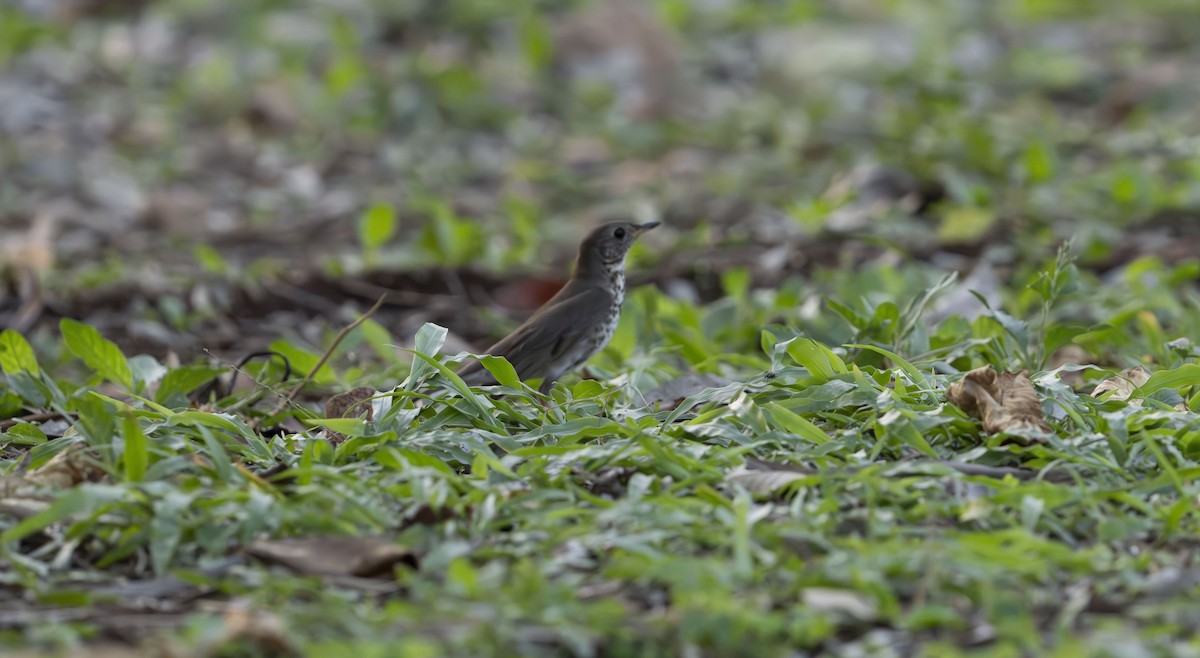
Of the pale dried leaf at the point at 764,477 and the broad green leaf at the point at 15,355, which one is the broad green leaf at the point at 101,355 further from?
the pale dried leaf at the point at 764,477

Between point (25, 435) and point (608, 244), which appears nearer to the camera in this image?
point (25, 435)

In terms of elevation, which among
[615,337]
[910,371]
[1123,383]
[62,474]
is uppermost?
[62,474]

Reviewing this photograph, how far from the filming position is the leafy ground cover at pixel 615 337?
314 centimetres

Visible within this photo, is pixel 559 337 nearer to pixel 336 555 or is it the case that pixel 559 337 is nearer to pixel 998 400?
Result: pixel 998 400

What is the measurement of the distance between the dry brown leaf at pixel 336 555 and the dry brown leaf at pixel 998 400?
1468 millimetres

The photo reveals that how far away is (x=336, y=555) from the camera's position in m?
3.33

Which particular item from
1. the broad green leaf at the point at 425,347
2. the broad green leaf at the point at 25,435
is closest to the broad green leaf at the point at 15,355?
the broad green leaf at the point at 25,435

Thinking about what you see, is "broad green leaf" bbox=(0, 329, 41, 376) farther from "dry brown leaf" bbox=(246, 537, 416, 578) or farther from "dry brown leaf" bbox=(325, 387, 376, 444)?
"dry brown leaf" bbox=(246, 537, 416, 578)

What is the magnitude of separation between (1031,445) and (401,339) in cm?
325

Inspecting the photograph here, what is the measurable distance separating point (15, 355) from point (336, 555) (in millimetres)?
1838

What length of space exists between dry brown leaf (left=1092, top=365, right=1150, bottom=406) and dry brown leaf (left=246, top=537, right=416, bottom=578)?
2.03m

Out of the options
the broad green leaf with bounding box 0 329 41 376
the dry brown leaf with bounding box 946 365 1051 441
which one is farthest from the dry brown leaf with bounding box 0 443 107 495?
the dry brown leaf with bounding box 946 365 1051 441

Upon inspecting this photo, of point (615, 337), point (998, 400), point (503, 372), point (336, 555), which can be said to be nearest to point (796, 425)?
point (998, 400)

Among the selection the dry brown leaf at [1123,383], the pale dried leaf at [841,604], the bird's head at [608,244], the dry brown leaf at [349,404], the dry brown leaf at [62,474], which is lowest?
the dry brown leaf at [1123,383]
